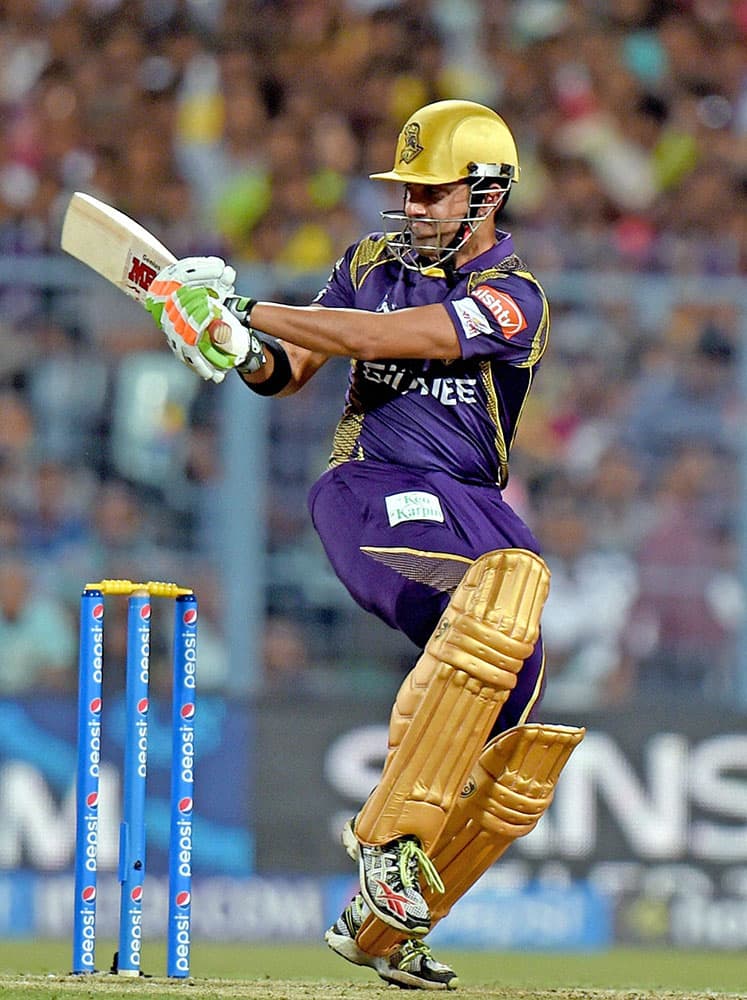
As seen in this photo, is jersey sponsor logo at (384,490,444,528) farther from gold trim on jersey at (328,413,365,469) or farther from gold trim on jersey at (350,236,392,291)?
gold trim on jersey at (350,236,392,291)

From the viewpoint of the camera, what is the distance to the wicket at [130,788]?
4773mm

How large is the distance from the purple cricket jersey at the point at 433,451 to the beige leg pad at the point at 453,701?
0.67 ft

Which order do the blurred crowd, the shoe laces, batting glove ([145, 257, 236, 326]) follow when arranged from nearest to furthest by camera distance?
the shoe laces, batting glove ([145, 257, 236, 326]), the blurred crowd

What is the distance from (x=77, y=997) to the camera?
14.0 feet

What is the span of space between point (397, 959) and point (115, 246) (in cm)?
194

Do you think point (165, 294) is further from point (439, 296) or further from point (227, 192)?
point (227, 192)

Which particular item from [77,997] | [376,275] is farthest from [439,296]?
[77,997]

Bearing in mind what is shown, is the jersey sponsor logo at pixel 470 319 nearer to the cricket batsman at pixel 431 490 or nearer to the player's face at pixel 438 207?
the cricket batsman at pixel 431 490

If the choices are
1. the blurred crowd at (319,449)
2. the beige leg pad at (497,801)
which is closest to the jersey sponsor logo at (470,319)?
the beige leg pad at (497,801)

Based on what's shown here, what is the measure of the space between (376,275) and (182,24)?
18.1ft

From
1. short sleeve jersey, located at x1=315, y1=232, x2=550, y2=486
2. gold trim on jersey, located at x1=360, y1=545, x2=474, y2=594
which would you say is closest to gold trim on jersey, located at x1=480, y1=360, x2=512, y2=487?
short sleeve jersey, located at x1=315, y1=232, x2=550, y2=486

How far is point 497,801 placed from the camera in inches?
189

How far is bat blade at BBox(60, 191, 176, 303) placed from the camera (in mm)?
5043

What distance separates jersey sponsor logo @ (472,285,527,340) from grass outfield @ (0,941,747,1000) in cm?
157
